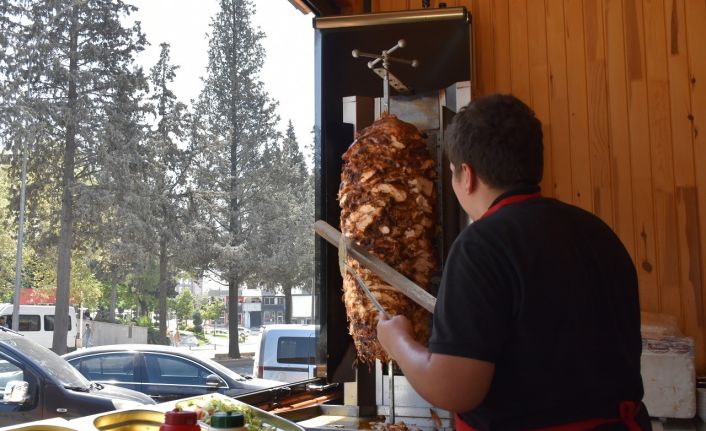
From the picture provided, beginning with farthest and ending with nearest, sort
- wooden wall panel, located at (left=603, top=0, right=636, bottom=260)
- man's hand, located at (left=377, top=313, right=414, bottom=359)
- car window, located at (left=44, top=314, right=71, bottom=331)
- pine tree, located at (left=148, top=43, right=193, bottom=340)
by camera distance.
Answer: wooden wall panel, located at (left=603, top=0, right=636, bottom=260) → pine tree, located at (left=148, top=43, right=193, bottom=340) → car window, located at (left=44, top=314, right=71, bottom=331) → man's hand, located at (left=377, top=313, right=414, bottom=359)

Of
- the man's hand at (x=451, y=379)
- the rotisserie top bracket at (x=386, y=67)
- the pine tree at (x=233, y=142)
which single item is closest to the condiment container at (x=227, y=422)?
the man's hand at (x=451, y=379)

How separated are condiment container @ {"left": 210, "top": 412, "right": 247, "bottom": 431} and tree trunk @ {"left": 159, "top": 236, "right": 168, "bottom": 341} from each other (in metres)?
0.77

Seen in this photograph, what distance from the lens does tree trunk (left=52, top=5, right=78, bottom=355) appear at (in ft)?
5.14

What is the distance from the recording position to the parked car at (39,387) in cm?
153

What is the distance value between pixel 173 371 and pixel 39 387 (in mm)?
436

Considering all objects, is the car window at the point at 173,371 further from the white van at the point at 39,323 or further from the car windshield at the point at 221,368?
the white van at the point at 39,323

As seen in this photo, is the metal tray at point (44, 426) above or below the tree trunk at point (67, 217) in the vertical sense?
below

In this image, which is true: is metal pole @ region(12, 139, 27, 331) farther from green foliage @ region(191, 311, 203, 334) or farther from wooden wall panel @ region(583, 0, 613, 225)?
wooden wall panel @ region(583, 0, 613, 225)

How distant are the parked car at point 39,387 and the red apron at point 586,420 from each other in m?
0.99

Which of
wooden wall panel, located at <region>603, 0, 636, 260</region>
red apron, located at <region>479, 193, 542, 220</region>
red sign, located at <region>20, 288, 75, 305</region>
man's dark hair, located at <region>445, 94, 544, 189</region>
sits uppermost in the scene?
wooden wall panel, located at <region>603, 0, 636, 260</region>

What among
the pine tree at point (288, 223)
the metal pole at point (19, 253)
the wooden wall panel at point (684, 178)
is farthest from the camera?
the wooden wall panel at point (684, 178)

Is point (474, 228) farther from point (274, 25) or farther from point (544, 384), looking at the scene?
point (274, 25)

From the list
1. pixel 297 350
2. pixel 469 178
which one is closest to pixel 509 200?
pixel 469 178

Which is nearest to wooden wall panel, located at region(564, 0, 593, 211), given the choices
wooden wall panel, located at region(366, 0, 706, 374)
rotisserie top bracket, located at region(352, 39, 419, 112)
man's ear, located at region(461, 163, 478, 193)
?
wooden wall panel, located at region(366, 0, 706, 374)
